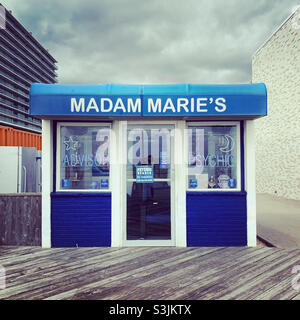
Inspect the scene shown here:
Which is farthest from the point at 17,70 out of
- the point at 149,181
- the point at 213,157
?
the point at 213,157

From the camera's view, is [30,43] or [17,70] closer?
[17,70]

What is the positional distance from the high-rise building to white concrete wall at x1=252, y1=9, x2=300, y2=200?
6346 cm

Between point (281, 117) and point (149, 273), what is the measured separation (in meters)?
11.6

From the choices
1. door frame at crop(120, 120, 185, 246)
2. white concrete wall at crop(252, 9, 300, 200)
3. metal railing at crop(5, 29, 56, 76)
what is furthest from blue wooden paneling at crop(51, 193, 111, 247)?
metal railing at crop(5, 29, 56, 76)

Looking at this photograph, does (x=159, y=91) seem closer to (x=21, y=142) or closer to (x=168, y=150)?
(x=168, y=150)

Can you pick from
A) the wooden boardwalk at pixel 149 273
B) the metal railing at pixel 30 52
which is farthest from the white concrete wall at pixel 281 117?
the metal railing at pixel 30 52

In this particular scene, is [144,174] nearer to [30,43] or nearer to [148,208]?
[148,208]

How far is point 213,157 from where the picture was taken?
4.72 m

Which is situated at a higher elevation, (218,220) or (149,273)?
(218,220)

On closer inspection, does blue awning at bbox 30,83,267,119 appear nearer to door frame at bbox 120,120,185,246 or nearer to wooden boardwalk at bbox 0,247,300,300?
door frame at bbox 120,120,185,246

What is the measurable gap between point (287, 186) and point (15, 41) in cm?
8516

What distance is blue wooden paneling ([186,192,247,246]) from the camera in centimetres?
439

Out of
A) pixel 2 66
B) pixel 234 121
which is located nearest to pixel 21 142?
pixel 234 121
